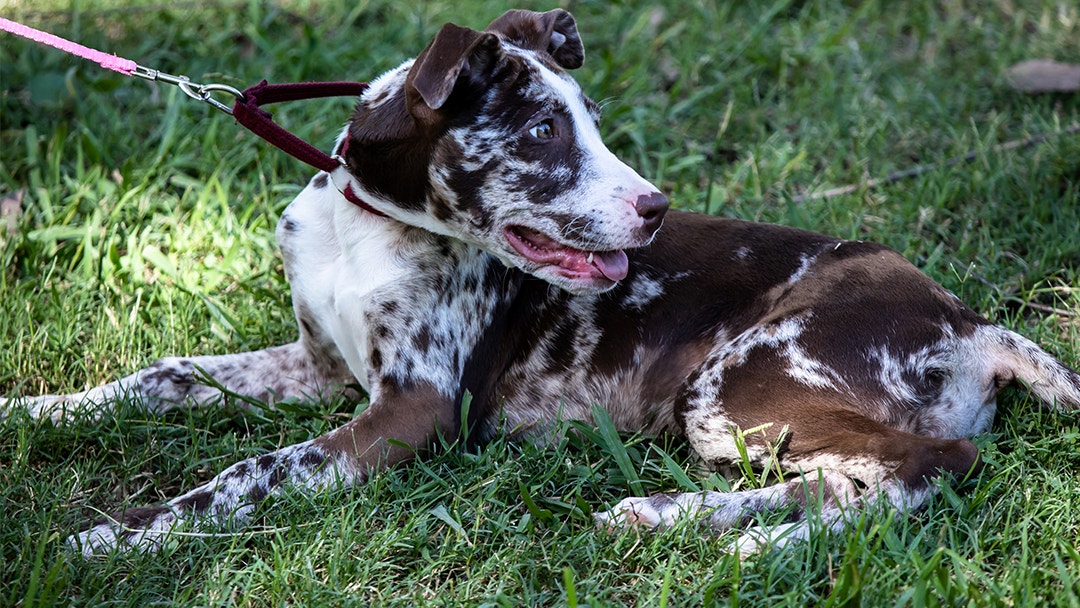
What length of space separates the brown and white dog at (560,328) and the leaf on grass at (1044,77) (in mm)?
2759

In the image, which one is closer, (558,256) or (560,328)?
(558,256)

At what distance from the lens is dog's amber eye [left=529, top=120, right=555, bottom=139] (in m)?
3.46

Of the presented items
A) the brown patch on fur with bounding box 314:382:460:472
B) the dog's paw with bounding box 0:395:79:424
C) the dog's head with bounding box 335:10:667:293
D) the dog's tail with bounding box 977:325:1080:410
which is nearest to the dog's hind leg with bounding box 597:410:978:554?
the dog's tail with bounding box 977:325:1080:410

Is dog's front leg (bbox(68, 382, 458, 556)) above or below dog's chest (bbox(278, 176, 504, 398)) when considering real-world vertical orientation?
below

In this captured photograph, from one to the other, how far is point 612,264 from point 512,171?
0.44 metres

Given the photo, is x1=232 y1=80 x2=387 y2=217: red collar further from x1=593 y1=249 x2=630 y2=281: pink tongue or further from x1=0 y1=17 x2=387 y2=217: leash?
x1=593 y1=249 x2=630 y2=281: pink tongue

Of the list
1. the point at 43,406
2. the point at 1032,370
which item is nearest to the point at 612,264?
the point at 1032,370

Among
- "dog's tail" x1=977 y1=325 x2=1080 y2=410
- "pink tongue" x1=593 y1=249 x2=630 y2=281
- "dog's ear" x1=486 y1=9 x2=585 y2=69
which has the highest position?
"dog's ear" x1=486 y1=9 x2=585 y2=69

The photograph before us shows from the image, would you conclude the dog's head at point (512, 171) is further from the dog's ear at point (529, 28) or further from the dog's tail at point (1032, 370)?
the dog's tail at point (1032, 370)

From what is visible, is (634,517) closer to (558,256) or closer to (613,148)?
(558,256)

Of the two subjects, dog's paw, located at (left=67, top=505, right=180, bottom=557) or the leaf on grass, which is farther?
the leaf on grass

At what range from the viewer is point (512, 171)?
345 centimetres

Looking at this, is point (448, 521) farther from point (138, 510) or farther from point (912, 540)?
point (912, 540)

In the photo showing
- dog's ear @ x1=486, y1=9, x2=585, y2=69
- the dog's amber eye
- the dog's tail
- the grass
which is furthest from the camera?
dog's ear @ x1=486, y1=9, x2=585, y2=69
